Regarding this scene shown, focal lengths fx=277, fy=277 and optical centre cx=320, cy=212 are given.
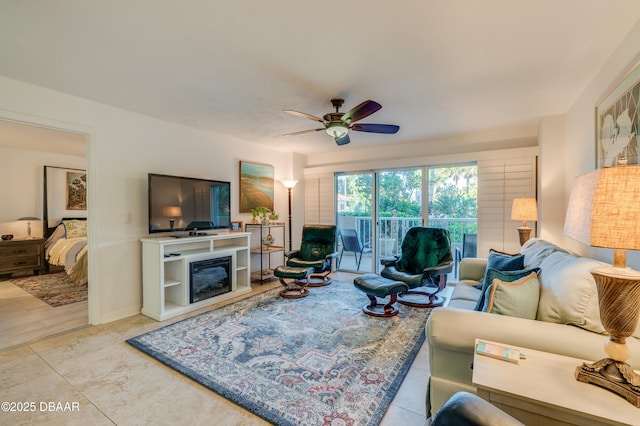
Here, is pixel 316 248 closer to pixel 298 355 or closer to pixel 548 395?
pixel 298 355

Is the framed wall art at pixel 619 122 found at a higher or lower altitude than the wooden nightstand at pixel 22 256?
higher

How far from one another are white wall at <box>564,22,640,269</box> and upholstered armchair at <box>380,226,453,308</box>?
128cm

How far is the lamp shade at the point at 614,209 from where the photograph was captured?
38.6 inches

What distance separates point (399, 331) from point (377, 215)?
2583 mm

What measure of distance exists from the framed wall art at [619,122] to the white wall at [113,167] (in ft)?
14.1

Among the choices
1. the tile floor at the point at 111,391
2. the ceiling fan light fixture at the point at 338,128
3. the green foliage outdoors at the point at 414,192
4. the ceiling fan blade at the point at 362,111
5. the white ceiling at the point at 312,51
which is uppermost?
the white ceiling at the point at 312,51

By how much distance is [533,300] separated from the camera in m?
1.55

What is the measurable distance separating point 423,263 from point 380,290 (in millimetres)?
1020

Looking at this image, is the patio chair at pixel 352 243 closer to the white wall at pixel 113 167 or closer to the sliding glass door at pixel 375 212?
the sliding glass door at pixel 375 212

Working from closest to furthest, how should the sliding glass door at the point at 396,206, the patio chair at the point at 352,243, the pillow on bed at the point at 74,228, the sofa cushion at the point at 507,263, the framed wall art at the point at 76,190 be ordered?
the sofa cushion at the point at 507,263, the sliding glass door at the point at 396,206, the patio chair at the point at 352,243, the pillow on bed at the point at 74,228, the framed wall art at the point at 76,190

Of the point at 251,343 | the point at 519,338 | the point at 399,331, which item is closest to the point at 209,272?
the point at 251,343

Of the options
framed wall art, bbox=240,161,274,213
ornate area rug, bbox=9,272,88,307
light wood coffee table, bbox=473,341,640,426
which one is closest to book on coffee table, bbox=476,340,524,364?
light wood coffee table, bbox=473,341,640,426

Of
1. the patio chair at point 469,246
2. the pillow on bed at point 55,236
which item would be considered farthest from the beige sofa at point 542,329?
the pillow on bed at point 55,236

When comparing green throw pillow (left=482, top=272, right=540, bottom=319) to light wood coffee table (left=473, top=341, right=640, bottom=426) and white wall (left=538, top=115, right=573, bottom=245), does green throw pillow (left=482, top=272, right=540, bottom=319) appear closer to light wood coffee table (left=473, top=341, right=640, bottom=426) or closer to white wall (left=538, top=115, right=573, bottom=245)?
light wood coffee table (left=473, top=341, right=640, bottom=426)
